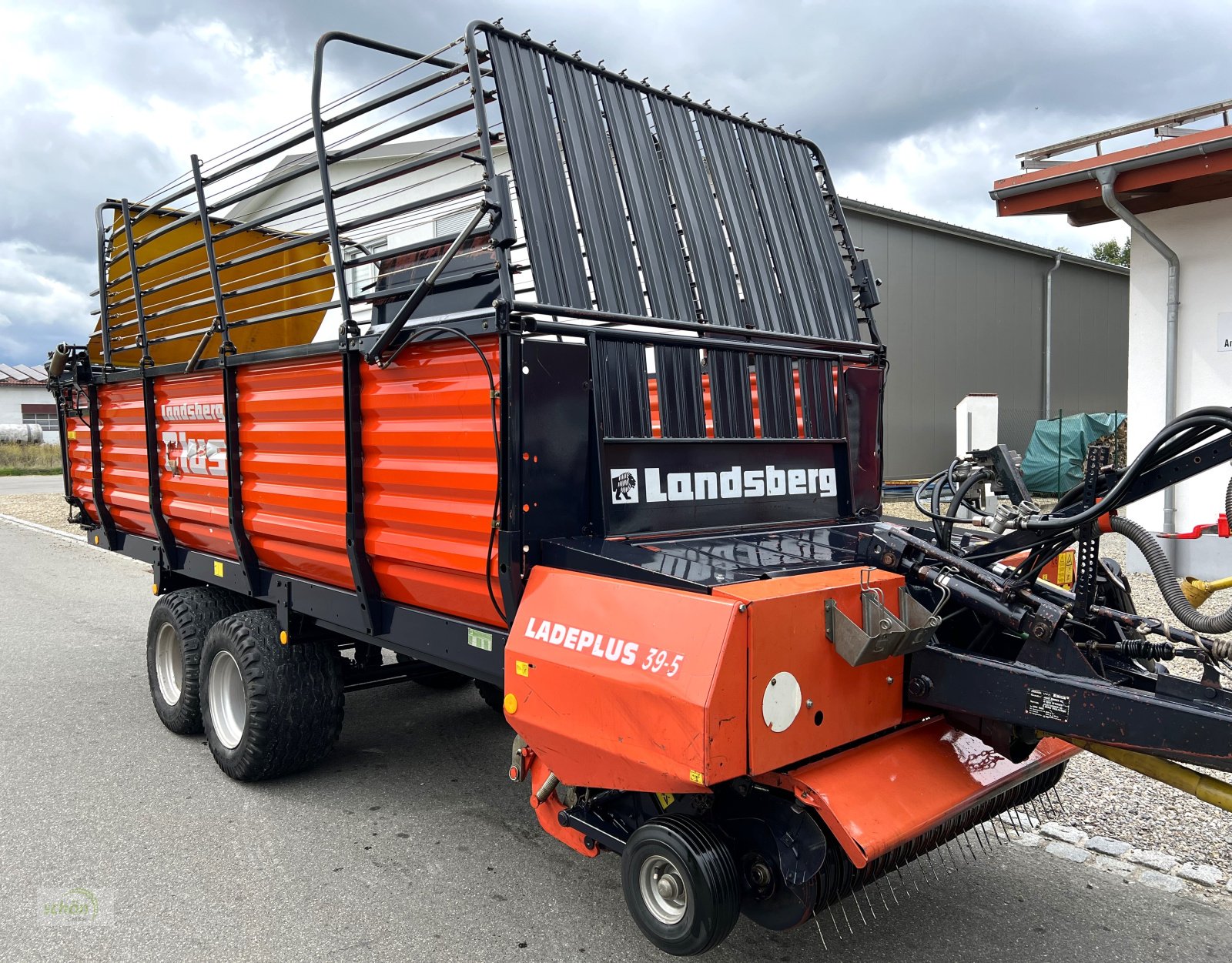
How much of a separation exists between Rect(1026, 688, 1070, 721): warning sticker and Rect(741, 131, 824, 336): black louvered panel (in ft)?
6.08

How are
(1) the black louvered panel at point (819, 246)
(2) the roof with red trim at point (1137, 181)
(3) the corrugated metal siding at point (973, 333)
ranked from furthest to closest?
(3) the corrugated metal siding at point (973, 333) → (2) the roof with red trim at point (1137, 181) → (1) the black louvered panel at point (819, 246)

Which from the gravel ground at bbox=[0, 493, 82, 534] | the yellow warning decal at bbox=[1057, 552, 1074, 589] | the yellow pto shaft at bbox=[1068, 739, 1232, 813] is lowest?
the gravel ground at bbox=[0, 493, 82, 534]

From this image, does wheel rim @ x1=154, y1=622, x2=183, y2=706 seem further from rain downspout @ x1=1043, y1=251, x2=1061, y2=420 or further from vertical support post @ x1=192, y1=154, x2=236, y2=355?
Answer: rain downspout @ x1=1043, y1=251, x2=1061, y2=420

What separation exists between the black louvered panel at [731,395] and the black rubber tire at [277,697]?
2.13 metres

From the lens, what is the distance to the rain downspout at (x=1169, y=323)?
8.55 m

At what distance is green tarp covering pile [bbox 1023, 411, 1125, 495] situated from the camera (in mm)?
15703

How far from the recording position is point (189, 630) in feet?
15.6

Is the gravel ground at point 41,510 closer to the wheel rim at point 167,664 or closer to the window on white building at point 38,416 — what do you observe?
the wheel rim at point 167,664

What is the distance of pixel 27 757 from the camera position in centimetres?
470

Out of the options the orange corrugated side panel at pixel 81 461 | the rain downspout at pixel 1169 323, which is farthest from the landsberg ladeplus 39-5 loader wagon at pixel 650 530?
the rain downspout at pixel 1169 323

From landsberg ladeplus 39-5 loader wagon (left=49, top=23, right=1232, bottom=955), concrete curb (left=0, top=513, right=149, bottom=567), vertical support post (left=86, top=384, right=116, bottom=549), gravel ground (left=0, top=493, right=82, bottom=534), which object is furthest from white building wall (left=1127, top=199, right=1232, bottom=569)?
gravel ground (left=0, top=493, right=82, bottom=534)

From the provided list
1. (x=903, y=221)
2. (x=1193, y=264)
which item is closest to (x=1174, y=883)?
(x=1193, y=264)

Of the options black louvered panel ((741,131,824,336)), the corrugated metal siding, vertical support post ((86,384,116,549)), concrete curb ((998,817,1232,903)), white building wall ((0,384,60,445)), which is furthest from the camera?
white building wall ((0,384,60,445))

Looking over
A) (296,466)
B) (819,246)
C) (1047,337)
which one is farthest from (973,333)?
(296,466)
